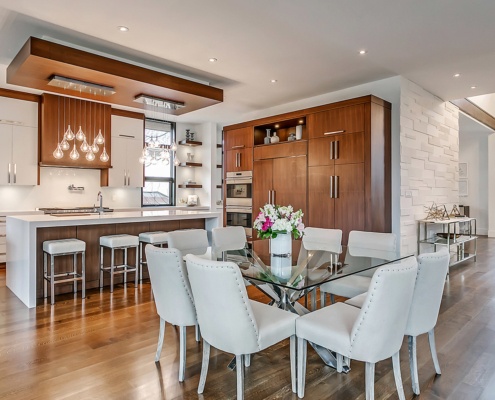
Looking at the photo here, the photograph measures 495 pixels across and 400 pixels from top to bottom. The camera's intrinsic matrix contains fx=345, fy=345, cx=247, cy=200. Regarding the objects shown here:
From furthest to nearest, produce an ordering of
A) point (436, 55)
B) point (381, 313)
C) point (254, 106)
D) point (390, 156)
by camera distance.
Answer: point (254, 106), point (390, 156), point (436, 55), point (381, 313)

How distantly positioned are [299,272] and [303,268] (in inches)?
4.7

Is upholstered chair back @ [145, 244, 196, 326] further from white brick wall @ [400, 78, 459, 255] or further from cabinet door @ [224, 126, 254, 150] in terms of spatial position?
cabinet door @ [224, 126, 254, 150]

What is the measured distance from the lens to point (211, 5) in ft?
9.68

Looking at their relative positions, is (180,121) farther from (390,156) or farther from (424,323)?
(424,323)

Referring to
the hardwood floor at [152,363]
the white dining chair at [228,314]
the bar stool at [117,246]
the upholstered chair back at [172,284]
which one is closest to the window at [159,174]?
the bar stool at [117,246]

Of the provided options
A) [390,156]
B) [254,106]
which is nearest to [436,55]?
[390,156]

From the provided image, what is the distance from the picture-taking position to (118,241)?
4.17m

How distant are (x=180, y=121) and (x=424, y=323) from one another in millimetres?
6928

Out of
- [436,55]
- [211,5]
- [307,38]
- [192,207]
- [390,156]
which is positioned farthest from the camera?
[192,207]

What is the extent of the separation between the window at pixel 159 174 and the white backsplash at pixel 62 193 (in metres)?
0.45

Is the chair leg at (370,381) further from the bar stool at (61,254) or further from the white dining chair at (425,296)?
the bar stool at (61,254)

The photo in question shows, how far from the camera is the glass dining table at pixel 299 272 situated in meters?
2.16

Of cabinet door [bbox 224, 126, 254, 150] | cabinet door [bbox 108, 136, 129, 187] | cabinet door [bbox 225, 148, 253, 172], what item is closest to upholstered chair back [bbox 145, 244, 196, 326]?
cabinet door [bbox 225, 148, 253, 172]

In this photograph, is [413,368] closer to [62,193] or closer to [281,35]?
[281,35]
